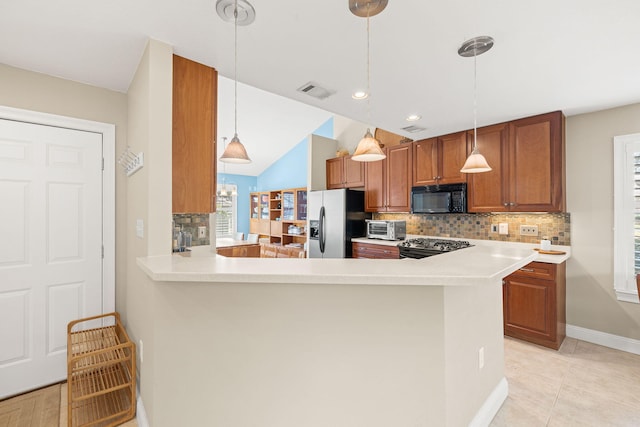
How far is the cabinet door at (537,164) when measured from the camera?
3010 mm

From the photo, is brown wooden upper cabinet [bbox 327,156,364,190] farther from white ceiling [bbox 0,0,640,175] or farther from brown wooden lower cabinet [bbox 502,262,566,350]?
brown wooden lower cabinet [bbox 502,262,566,350]

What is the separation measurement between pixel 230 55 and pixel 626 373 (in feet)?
13.4

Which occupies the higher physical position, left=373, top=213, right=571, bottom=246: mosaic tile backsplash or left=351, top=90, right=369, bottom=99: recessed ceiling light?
left=351, top=90, right=369, bottom=99: recessed ceiling light

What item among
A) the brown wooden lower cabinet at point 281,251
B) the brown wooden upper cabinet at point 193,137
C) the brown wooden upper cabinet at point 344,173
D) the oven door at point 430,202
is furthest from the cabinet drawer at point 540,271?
the brown wooden lower cabinet at point 281,251

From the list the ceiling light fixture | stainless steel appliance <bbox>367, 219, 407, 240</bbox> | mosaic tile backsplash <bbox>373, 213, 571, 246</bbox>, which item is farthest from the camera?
stainless steel appliance <bbox>367, 219, 407, 240</bbox>

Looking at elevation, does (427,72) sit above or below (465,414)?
above

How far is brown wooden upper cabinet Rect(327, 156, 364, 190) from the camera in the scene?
487 centimetres

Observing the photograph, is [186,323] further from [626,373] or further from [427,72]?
[626,373]

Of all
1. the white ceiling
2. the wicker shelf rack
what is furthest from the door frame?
the white ceiling

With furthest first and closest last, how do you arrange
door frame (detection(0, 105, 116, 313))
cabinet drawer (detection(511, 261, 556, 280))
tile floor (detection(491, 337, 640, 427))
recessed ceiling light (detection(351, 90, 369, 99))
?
cabinet drawer (detection(511, 261, 556, 280)) < recessed ceiling light (detection(351, 90, 369, 99)) < door frame (detection(0, 105, 116, 313)) < tile floor (detection(491, 337, 640, 427))

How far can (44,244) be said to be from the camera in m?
2.23

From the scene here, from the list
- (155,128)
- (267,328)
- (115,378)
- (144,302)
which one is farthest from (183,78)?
(115,378)

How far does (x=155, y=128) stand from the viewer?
5.70 ft

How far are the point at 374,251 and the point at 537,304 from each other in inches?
76.4
